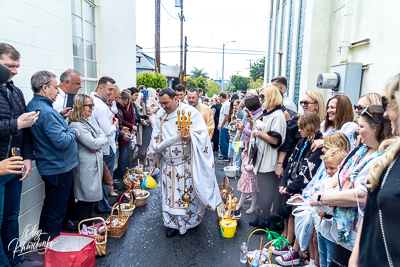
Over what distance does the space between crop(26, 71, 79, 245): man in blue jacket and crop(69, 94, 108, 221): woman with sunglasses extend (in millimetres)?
253

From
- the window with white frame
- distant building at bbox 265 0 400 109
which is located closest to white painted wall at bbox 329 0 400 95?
distant building at bbox 265 0 400 109

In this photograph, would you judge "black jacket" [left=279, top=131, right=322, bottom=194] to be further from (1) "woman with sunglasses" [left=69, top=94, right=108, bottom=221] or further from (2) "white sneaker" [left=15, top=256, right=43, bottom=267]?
(2) "white sneaker" [left=15, top=256, right=43, bottom=267]

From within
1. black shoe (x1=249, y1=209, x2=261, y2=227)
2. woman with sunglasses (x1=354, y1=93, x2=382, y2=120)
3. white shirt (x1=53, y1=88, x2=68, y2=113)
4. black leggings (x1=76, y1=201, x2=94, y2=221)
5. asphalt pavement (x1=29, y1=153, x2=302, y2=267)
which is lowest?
asphalt pavement (x1=29, y1=153, x2=302, y2=267)

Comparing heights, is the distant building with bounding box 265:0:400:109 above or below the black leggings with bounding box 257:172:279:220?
above

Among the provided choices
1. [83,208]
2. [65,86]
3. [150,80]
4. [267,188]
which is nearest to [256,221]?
[267,188]

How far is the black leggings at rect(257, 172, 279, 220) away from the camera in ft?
12.2

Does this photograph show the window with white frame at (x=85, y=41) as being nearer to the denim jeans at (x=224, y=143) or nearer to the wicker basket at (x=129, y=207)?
the wicker basket at (x=129, y=207)

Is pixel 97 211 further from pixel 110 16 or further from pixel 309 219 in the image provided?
pixel 110 16

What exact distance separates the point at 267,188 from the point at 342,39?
3834mm

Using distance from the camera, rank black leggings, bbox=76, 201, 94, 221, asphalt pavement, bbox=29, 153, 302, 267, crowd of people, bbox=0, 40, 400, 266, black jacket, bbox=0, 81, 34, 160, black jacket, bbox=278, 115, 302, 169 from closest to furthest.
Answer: crowd of people, bbox=0, 40, 400, 266
black jacket, bbox=0, 81, 34, 160
asphalt pavement, bbox=29, 153, 302, 267
black jacket, bbox=278, 115, 302, 169
black leggings, bbox=76, 201, 94, 221

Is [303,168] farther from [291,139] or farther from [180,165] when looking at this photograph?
[180,165]

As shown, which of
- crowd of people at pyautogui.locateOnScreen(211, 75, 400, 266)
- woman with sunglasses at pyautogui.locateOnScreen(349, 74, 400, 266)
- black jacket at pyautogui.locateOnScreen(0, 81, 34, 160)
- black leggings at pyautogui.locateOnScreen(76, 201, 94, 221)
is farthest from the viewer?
black leggings at pyautogui.locateOnScreen(76, 201, 94, 221)

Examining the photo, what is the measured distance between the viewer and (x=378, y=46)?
4.44 meters

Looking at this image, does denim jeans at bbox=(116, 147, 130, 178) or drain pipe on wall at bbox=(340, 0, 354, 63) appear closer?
drain pipe on wall at bbox=(340, 0, 354, 63)
